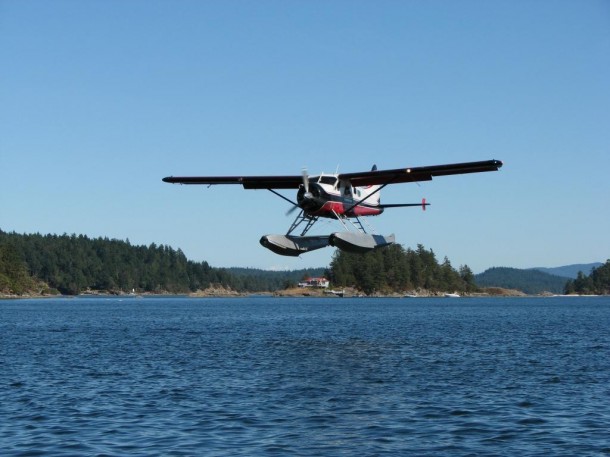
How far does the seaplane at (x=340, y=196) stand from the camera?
32.5 meters

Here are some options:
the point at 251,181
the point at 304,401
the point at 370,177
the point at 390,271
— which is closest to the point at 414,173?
the point at 370,177

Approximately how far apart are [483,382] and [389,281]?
159 metres

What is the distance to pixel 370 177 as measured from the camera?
1406 inches

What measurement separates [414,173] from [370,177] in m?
1.90

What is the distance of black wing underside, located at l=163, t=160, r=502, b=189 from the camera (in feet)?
109

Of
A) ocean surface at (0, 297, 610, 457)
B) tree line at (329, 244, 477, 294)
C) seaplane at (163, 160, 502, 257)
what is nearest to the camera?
ocean surface at (0, 297, 610, 457)

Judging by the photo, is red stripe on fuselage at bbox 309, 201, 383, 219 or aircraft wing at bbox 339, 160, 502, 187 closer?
aircraft wing at bbox 339, 160, 502, 187

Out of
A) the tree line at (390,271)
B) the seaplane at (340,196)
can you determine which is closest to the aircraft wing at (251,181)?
the seaplane at (340,196)

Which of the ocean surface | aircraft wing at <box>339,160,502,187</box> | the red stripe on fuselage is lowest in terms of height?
the ocean surface

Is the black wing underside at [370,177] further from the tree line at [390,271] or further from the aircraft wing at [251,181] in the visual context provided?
the tree line at [390,271]

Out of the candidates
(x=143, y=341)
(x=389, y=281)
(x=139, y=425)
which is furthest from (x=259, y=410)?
(x=389, y=281)

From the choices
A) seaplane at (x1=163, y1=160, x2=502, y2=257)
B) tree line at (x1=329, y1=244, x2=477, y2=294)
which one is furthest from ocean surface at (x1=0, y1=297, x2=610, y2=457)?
tree line at (x1=329, y1=244, x2=477, y2=294)

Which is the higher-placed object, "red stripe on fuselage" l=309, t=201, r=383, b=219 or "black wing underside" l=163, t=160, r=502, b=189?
"black wing underside" l=163, t=160, r=502, b=189

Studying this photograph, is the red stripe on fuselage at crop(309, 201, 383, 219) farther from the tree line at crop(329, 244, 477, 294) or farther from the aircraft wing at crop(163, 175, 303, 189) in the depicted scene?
the tree line at crop(329, 244, 477, 294)
